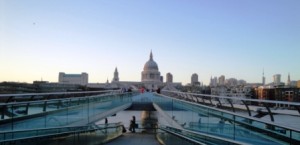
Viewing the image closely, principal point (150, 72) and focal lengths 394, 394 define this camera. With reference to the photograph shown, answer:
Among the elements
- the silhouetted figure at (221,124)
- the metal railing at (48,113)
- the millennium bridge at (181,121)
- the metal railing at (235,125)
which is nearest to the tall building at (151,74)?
the metal railing at (48,113)

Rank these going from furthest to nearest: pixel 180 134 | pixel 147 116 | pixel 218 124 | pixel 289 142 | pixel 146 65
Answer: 1. pixel 146 65
2. pixel 147 116
3. pixel 180 134
4. pixel 218 124
5. pixel 289 142

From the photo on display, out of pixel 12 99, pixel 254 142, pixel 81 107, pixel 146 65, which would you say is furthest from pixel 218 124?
pixel 146 65

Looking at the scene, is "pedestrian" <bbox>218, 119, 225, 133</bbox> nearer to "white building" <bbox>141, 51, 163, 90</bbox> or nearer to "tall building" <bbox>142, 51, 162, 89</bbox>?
"white building" <bbox>141, 51, 163, 90</bbox>

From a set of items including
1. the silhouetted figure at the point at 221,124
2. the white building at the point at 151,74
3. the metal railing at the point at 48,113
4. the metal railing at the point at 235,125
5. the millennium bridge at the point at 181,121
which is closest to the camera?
the metal railing at the point at 235,125

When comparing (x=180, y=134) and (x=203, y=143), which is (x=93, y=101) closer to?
(x=180, y=134)

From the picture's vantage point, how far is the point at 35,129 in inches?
352

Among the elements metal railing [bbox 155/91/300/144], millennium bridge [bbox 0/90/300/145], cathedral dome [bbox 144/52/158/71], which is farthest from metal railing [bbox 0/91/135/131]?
cathedral dome [bbox 144/52/158/71]

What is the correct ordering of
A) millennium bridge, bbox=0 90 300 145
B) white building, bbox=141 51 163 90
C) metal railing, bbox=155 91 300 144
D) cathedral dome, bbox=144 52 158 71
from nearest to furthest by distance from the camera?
metal railing, bbox=155 91 300 144 → millennium bridge, bbox=0 90 300 145 → white building, bbox=141 51 163 90 → cathedral dome, bbox=144 52 158 71

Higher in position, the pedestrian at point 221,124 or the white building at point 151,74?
the white building at point 151,74

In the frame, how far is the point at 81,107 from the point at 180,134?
392 cm

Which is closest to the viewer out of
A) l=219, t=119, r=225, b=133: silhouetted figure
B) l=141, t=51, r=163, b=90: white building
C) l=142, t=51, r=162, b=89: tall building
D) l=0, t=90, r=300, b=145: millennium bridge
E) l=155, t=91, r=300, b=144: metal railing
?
l=155, t=91, r=300, b=144: metal railing

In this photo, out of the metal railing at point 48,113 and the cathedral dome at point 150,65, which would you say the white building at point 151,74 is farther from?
the metal railing at point 48,113

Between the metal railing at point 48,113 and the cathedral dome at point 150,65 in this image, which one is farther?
the cathedral dome at point 150,65

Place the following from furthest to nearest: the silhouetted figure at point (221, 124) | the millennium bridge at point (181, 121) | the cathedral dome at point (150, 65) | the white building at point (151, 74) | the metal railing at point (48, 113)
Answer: the cathedral dome at point (150, 65) < the white building at point (151, 74) < the metal railing at point (48, 113) < the silhouetted figure at point (221, 124) < the millennium bridge at point (181, 121)
